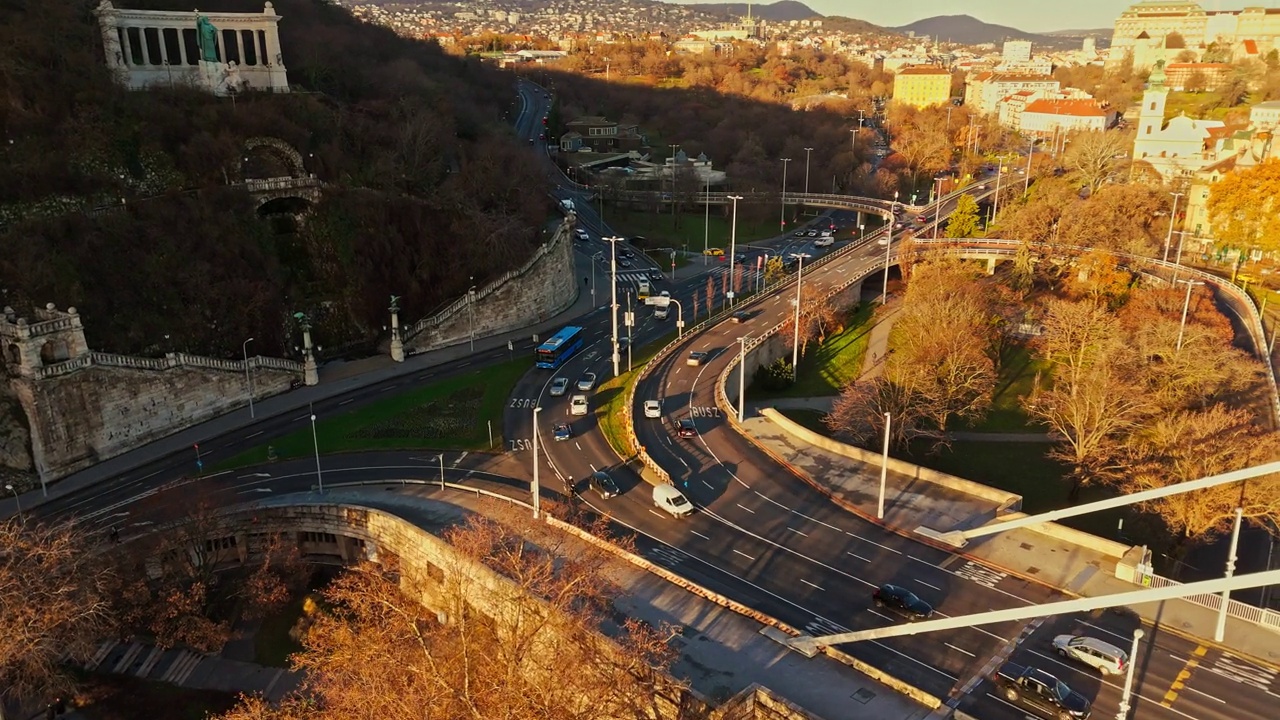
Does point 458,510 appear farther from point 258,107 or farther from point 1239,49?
point 1239,49

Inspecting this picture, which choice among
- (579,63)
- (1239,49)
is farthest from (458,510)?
(1239,49)

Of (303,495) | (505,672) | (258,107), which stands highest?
(258,107)

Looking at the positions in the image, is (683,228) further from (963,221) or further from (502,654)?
(502,654)

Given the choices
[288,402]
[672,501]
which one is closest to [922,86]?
[288,402]

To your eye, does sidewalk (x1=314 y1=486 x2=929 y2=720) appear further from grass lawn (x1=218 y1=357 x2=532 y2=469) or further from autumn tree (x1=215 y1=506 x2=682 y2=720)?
grass lawn (x1=218 y1=357 x2=532 y2=469)

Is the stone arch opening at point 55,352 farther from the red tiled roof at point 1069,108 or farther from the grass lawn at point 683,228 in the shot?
the red tiled roof at point 1069,108

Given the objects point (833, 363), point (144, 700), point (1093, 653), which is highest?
point (1093, 653)
